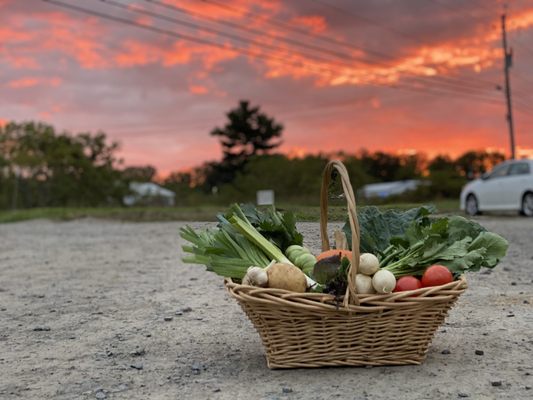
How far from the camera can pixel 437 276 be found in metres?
3.66

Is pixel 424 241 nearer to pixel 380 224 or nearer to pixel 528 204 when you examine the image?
pixel 380 224

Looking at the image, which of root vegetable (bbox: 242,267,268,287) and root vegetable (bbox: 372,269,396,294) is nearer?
root vegetable (bbox: 372,269,396,294)

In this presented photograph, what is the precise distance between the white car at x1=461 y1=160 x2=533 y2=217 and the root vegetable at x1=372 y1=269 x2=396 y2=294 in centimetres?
1471

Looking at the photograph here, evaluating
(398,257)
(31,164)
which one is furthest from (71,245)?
(31,164)

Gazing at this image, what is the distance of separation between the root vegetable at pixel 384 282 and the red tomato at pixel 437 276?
262 millimetres

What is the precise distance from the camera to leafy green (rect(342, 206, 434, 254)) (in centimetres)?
421

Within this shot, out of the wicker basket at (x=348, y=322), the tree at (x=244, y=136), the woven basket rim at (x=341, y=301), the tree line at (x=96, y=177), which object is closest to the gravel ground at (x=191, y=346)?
the wicker basket at (x=348, y=322)

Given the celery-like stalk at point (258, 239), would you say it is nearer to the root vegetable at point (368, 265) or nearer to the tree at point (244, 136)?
the root vegetable at point (368, 265)

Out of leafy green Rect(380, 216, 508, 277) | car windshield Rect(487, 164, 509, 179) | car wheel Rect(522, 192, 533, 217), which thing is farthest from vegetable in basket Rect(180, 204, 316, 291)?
car windshield Rect(487, 164, 509, 179)

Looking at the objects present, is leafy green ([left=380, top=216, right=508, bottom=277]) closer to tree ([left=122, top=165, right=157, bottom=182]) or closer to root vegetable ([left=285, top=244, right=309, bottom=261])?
root vegetable ([left=285, top=244, right=309, bottom=261])

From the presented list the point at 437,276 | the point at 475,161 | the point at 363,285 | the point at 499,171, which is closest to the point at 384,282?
the point at 363,285

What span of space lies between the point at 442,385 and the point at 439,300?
1.41ft

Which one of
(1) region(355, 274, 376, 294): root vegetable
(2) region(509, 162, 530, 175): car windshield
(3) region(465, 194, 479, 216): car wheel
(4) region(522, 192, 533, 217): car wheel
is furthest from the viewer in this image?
(3) region(465, 194, 479, 216): car wheel

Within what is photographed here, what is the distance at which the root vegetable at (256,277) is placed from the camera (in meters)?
3.61
